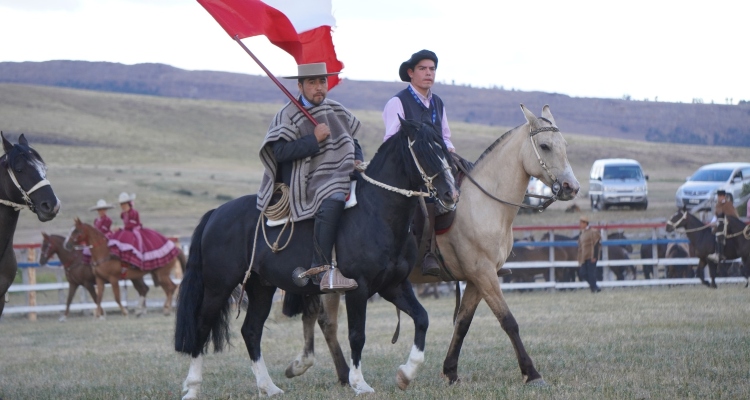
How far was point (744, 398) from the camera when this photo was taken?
21.2 feet

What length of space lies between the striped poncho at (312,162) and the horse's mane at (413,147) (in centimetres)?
31

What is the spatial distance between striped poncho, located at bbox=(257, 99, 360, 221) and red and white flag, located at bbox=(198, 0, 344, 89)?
2.64 ft

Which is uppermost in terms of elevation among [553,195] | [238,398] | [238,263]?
[553,195]

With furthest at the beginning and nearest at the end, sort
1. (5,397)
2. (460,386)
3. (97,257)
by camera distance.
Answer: (97,257)
(5,397)
(460,386)

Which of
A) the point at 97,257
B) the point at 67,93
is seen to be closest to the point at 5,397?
the point at 97,257

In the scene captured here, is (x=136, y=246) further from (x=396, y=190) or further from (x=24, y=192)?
(x=396, y=190)

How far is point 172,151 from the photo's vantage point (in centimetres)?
7475

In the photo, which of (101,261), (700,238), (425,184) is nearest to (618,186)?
(700,238)

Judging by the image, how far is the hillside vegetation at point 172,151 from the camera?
4291 centimetres

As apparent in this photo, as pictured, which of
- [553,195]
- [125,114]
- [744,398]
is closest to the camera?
[744,398]

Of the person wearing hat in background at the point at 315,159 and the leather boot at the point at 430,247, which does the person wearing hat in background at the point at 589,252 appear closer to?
the leather boot at the point at 430,247

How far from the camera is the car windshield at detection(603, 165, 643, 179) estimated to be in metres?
35.0

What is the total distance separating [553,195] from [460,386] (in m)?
1.86

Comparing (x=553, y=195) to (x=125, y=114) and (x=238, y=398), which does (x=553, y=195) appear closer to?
(x=238, y=398)
